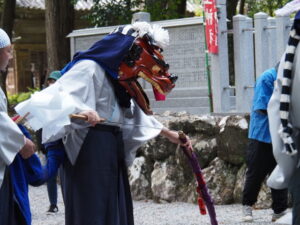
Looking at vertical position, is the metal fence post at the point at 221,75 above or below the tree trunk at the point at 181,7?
below

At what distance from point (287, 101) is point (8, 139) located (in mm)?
1850

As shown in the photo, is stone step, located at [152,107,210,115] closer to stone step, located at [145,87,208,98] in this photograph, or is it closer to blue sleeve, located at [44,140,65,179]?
stone step, located at [145,87,208,98]

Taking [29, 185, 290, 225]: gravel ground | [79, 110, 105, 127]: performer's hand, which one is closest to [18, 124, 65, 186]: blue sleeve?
[79, 110, 105, 127]: performer's hand

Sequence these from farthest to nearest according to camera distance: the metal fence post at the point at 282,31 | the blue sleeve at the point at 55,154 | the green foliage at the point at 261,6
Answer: the green foliage at the point at 261,6 < the metal fence post at the point at 282,31 < the blue sleeve at the point at 55,154

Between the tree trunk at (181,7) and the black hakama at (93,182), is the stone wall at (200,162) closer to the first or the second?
the black hakama at (93,182)

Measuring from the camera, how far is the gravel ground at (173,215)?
9156 mm

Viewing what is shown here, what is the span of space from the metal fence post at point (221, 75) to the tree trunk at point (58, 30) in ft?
15.0

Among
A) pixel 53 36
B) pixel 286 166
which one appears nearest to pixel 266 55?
pixel 53 36

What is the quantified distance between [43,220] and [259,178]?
288cm

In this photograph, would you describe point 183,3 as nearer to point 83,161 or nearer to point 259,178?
point 259,178

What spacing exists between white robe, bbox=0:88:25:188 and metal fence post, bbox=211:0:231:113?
667cm

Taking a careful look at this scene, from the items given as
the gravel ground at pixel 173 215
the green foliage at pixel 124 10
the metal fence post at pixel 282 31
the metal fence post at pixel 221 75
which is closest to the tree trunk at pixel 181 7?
the green foliage at pixel 124 10

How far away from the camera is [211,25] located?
11258 mm

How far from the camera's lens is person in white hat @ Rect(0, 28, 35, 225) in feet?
16.5
